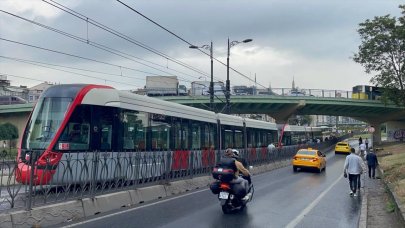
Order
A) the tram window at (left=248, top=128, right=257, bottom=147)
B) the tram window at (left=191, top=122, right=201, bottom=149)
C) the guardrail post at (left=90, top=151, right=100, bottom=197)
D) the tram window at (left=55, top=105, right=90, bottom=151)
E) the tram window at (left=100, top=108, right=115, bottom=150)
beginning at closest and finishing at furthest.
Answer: the guardrail post at (left=90, top=151, right=100, bottom=197) → the tram window at (left=55, top=105, right=90, bottom=151) → the tram window at (left=100, top=108, right=115, bottom=150) → the tram window at (left=191, top=122, right=201, bottom=149) → the tram window at (left=248, top=128, right=257, bottom=147)

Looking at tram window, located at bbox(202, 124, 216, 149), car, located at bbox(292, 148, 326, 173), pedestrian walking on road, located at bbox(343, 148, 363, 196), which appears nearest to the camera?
pedestrian walking on road, located at bbox(343, 148, 363, 196)

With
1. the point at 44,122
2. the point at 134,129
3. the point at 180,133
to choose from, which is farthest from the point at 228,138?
the point at 44,122

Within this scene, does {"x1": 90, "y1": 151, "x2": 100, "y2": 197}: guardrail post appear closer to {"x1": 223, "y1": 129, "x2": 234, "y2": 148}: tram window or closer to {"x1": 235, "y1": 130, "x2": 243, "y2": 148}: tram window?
{"x1": 223, "y1": 129, "x2": 234, "y2": 148}: tram window

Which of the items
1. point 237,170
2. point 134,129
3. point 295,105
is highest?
point 295,105

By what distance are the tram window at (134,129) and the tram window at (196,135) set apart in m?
4.96

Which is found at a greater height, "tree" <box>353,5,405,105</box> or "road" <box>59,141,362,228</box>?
"tree" <box>353,5,405,105</box>

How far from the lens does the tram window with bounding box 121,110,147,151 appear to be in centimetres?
1561

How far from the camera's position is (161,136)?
18469 millimetres

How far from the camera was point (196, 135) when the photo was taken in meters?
22.2

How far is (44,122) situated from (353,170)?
Result: 396 inches

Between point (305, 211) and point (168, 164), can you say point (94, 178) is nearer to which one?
point (168, 164)

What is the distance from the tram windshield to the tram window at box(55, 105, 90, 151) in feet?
0.97

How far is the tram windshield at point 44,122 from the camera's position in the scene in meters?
13.4

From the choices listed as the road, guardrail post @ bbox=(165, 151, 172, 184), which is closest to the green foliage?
guardrail post @ bbox=(165, 151, 172, 184)
